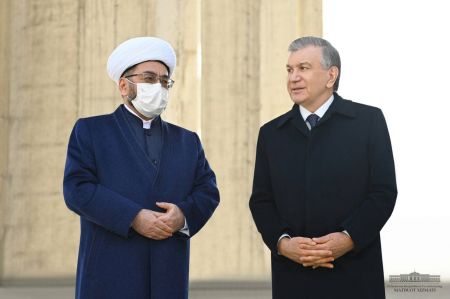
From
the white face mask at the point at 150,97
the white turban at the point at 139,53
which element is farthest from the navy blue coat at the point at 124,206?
the white turban at the point at 139,53

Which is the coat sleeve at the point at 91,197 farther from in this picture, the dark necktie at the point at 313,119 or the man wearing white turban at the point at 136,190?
the dark necktie at the point at 313,119

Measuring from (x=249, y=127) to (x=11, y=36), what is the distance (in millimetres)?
2165

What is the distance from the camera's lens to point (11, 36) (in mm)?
7258

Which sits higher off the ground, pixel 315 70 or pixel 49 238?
pixel 315 70

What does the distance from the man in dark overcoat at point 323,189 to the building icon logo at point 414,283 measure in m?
3.28

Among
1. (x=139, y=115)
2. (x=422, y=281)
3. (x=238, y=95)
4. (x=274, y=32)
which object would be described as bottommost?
(x=422, y=281)

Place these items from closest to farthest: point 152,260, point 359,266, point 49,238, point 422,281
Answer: point 359,266, point 152,260, point 422,281, point 49,238

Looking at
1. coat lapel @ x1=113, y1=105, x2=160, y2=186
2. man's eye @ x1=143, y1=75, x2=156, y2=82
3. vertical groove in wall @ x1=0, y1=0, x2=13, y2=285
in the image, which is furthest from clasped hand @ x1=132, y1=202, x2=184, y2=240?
vertical groove in wall @ x1=0, y1=0, x2=13, y2=285

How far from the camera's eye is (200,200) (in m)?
3.52

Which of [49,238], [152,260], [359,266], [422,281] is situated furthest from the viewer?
[49,238]

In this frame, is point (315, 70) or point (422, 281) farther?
point (422, 281)

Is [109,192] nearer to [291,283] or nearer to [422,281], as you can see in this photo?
[291,283]

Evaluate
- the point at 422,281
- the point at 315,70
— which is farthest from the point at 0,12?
the point at 315,70

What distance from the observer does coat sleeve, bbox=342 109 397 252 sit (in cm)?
315
